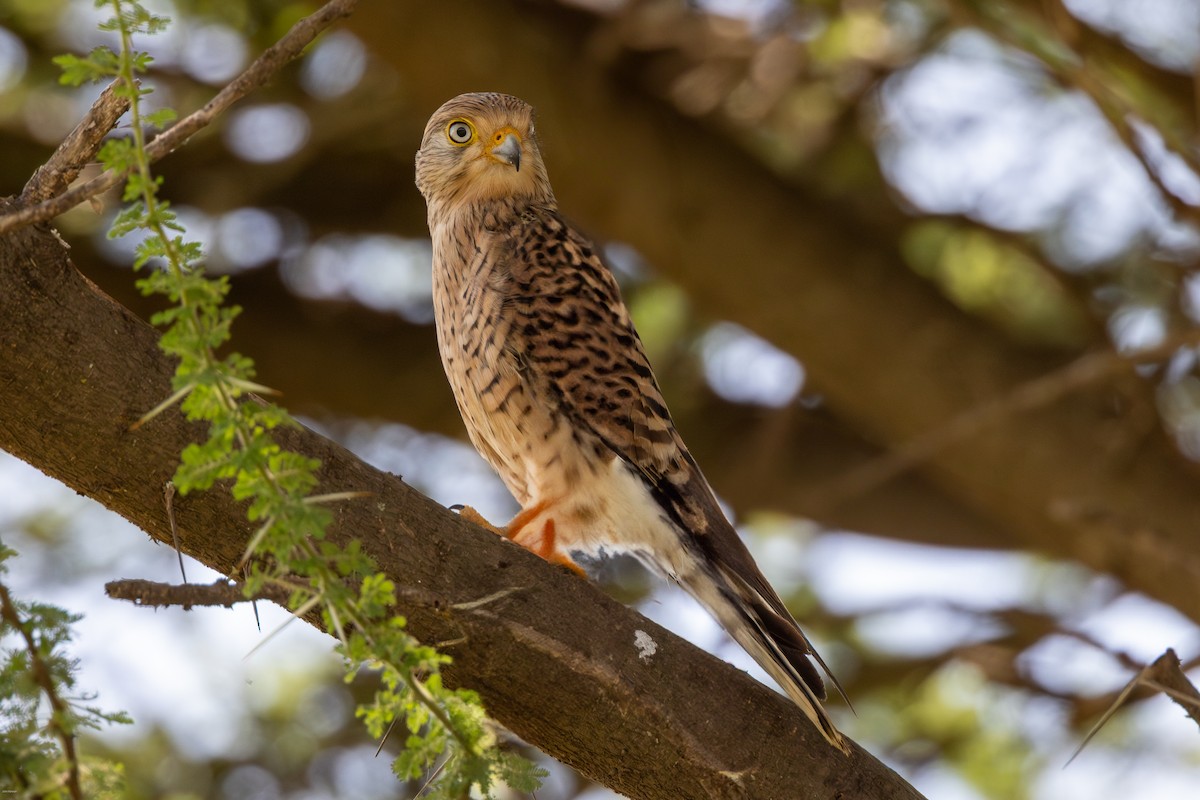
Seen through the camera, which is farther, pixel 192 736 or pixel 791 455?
pixel 791 455

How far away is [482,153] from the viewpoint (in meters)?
4.37

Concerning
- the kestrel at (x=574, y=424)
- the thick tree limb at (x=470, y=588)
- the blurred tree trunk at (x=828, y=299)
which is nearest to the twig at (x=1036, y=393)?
the blurred tree trunk at (x=828, y=299)

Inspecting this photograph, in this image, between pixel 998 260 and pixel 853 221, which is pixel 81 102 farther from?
pixel 998 260

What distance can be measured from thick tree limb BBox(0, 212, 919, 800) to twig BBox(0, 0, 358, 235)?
0.39 m

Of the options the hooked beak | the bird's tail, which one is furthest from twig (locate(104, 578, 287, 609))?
the hooked beak

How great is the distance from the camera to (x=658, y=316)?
6836 millimetres

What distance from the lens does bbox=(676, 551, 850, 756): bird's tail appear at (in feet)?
9.82

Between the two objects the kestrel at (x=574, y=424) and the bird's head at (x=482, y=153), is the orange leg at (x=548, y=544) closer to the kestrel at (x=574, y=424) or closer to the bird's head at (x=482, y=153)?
the kestrel at (x=574, y=424)

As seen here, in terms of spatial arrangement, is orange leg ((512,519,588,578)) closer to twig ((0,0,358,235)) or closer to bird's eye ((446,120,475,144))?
bird's eye ((446,120,475,144))

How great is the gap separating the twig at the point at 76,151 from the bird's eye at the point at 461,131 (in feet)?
6.56

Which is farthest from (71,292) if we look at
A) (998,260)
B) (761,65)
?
(998,260)

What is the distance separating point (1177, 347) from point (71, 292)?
373cm

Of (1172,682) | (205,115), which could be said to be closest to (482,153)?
(205,115)

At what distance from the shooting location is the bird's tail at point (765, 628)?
2994 mm
